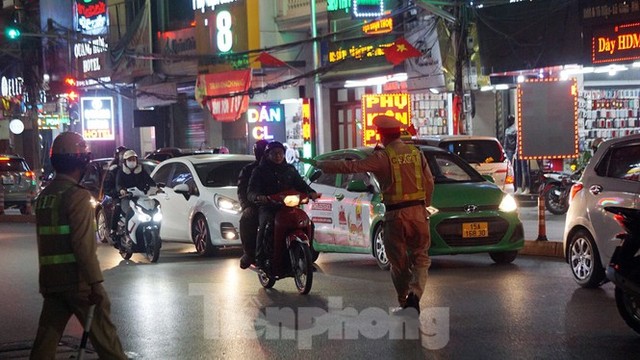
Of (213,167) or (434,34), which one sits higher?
(434,34)

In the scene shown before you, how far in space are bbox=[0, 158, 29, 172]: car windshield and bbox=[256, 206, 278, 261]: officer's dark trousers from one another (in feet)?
61.6

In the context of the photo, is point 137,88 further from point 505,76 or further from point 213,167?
point 213,167

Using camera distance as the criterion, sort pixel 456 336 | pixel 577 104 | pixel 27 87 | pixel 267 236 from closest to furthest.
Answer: pixel 456 336, pixel 267 236, pixel 577 104, pixel 27 87

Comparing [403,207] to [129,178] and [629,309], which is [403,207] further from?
[129,178]

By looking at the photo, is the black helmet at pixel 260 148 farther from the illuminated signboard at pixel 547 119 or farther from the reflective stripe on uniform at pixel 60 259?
the illuminated signboard at pixel 547 119

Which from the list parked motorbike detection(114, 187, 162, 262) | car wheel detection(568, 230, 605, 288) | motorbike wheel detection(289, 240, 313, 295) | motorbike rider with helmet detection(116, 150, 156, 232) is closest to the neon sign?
motorbike rider with helmet detection(116, 150, 156, 232)

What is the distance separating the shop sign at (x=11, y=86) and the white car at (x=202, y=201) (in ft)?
121

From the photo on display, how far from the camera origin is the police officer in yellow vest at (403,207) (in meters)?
9.88

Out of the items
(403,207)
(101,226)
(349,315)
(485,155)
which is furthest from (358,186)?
(485,155)

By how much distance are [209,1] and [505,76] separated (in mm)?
13802

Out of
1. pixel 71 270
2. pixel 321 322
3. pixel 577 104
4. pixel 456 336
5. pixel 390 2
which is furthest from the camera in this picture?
pixel 390 2

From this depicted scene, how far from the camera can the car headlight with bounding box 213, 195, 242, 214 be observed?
16.8 metres

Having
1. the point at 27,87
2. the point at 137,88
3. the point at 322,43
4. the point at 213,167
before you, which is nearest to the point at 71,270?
the point at 213,167

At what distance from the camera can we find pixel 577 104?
24.1 m
